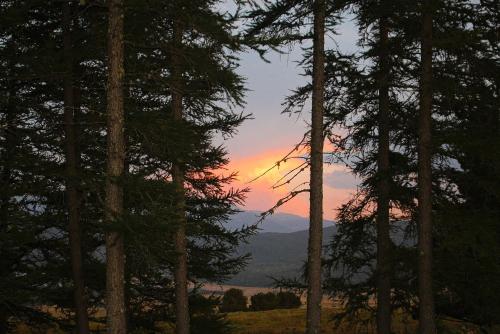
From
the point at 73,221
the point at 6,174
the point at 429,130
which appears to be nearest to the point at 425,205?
the point at 429,130

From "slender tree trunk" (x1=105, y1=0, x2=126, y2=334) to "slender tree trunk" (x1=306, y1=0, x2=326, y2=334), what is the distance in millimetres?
4545

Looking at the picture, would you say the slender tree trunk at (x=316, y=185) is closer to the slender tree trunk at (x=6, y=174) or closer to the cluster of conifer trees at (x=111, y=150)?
the cluster of conifer trees at (x=111, y=150)

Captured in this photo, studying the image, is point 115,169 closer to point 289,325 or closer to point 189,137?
point 189,137

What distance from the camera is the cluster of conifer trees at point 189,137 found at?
8.73 m

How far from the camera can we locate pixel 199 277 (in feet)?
53.6

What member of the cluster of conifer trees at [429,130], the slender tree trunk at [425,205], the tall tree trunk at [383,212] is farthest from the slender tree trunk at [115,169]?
the tall tree trunk at [383,212]

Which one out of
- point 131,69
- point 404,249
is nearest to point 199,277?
point 404,249

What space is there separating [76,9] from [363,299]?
485 inches

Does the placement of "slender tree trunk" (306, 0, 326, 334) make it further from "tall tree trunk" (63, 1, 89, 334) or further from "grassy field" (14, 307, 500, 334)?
"grassy field" (14, 307, 500, 334)

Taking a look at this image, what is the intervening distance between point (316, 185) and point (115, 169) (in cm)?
484

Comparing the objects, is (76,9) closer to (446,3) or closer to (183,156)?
(183,156)

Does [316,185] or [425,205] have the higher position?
[316,185]

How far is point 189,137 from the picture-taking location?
9.23 m

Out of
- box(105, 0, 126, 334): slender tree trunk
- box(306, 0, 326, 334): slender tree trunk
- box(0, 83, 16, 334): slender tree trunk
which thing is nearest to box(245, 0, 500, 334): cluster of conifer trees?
box(306, 0, 326, 334): slender tree trunk
